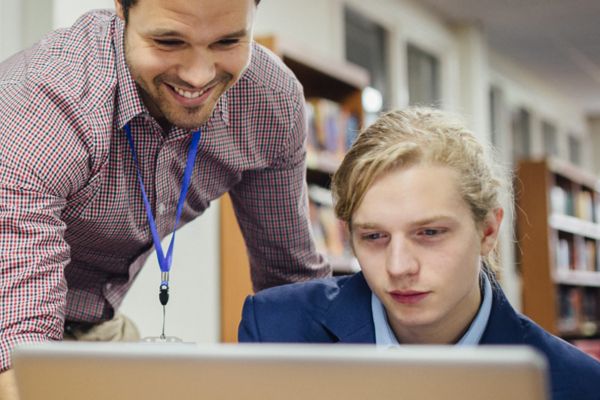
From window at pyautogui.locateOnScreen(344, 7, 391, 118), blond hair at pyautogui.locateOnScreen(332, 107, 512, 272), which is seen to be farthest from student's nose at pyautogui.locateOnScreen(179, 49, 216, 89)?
window at pyautogui.locateOnScreen(344, 7, 391, 118)

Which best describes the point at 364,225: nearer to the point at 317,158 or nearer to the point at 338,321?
the point at 338,321

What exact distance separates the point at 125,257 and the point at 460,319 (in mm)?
691

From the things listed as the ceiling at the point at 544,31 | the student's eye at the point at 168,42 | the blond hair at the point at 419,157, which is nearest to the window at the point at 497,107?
the ceiling at the point at 544,31

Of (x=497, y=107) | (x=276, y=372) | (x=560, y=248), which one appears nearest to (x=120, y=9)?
(x=276, y=372)

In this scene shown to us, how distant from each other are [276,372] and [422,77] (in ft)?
19.2

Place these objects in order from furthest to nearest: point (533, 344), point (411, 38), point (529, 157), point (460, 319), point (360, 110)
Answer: point (529, 157) → point (411, 38) → point (360, 110) → point (460, 319) → point (533, 344)

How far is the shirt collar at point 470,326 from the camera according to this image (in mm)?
1362

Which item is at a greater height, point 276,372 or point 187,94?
point 187,94

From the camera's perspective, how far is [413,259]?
1.30 meters

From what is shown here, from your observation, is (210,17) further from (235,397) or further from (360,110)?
(360,110)

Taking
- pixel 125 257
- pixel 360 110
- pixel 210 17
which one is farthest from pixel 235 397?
pixel 360 110

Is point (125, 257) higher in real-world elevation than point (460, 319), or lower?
higher

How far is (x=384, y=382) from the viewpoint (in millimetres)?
641

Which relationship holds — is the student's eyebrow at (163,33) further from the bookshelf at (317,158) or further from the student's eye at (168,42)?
the bookshelf at (317,158)
